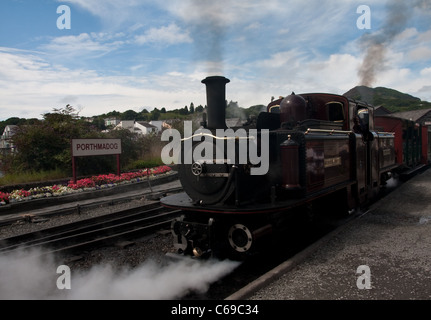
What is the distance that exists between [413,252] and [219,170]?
3384 millimetres

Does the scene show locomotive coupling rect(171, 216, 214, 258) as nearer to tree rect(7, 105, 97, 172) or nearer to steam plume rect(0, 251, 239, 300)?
steam plume rect(0, 251, 239, 300)

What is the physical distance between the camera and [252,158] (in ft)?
16.3

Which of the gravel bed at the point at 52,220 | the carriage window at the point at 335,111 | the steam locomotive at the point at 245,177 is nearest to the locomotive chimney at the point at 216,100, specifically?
the steam locomotive at the point at 245,177

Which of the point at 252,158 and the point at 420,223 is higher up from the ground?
the point at 252,158

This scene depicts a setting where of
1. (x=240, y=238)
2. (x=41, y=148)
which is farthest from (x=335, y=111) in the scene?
(x=41, y=148)

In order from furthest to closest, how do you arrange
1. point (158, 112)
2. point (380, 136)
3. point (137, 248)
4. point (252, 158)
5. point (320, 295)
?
point (158, 112), point (380, 136), point (137, 248), point (252, 158), point (320, 295)

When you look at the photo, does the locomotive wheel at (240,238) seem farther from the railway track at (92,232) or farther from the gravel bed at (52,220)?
the gravel bed at (52,220)

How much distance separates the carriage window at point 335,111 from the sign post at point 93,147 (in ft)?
30.2

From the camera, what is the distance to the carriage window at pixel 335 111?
730cm

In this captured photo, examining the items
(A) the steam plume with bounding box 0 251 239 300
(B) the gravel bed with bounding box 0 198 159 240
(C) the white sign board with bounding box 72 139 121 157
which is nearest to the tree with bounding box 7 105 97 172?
(C) the white sign board with bounding box 72 139 121 157

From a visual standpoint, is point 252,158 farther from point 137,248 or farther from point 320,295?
point 137,248

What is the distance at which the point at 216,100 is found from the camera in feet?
17.6

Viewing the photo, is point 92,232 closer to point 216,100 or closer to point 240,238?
point 240,238
